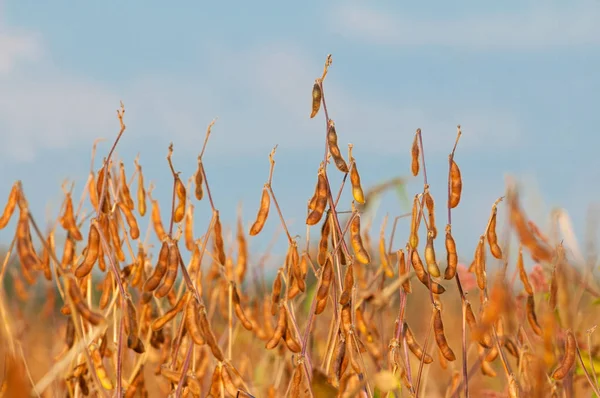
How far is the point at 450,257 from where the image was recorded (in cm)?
212

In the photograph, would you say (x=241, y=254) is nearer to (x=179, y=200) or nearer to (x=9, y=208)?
(x=179, y=200)

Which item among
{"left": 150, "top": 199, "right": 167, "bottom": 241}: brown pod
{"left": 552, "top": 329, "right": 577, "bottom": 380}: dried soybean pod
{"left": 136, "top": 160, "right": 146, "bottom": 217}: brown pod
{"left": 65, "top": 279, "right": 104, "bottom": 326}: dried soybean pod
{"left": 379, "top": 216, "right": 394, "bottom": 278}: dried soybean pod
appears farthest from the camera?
{"left": 150, "top": 199, "right": 167, "bottom": 241}: brown pod

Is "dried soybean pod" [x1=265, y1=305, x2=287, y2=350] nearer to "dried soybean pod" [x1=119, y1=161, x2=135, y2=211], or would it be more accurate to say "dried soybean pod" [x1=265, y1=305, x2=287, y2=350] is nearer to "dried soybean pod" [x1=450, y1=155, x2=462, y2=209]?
"dried soybean pod" [x1=450, y1=155, x2=462, y2=209]

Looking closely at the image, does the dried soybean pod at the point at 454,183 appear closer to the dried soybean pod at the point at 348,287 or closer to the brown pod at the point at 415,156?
the brown pod at the point at 415,156

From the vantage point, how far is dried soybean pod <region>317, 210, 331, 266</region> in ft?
7.10

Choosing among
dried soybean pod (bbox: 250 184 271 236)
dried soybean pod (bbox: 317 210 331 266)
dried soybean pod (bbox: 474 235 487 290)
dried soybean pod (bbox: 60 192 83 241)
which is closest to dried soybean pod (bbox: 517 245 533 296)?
dried soybean pod (bbox: 474 235 487 290)

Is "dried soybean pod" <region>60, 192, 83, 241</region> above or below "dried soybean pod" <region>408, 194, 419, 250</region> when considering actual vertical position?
above

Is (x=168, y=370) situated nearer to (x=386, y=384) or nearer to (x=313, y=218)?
(x=313, y=218)

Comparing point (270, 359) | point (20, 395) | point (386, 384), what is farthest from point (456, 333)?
point (20, 395)

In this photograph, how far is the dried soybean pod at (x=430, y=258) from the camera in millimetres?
2057

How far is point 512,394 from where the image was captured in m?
2.12

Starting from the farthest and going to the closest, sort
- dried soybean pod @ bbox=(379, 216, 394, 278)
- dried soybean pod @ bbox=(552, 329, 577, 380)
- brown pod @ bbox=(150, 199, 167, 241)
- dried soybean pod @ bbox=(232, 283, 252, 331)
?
brown pod @ bbox=(150, 199, 167, 241) < dried soybean pod @ bbox=(379, 216, 394, 278) < dried soybean pod @ bbox=(232, 283, 252, 331) < dried soybean pod @ bbox=(552, 329, 577, 380)

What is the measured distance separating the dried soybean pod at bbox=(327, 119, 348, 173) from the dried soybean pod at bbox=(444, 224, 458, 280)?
1.10 ft

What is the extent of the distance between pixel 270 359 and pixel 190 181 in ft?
5.13
